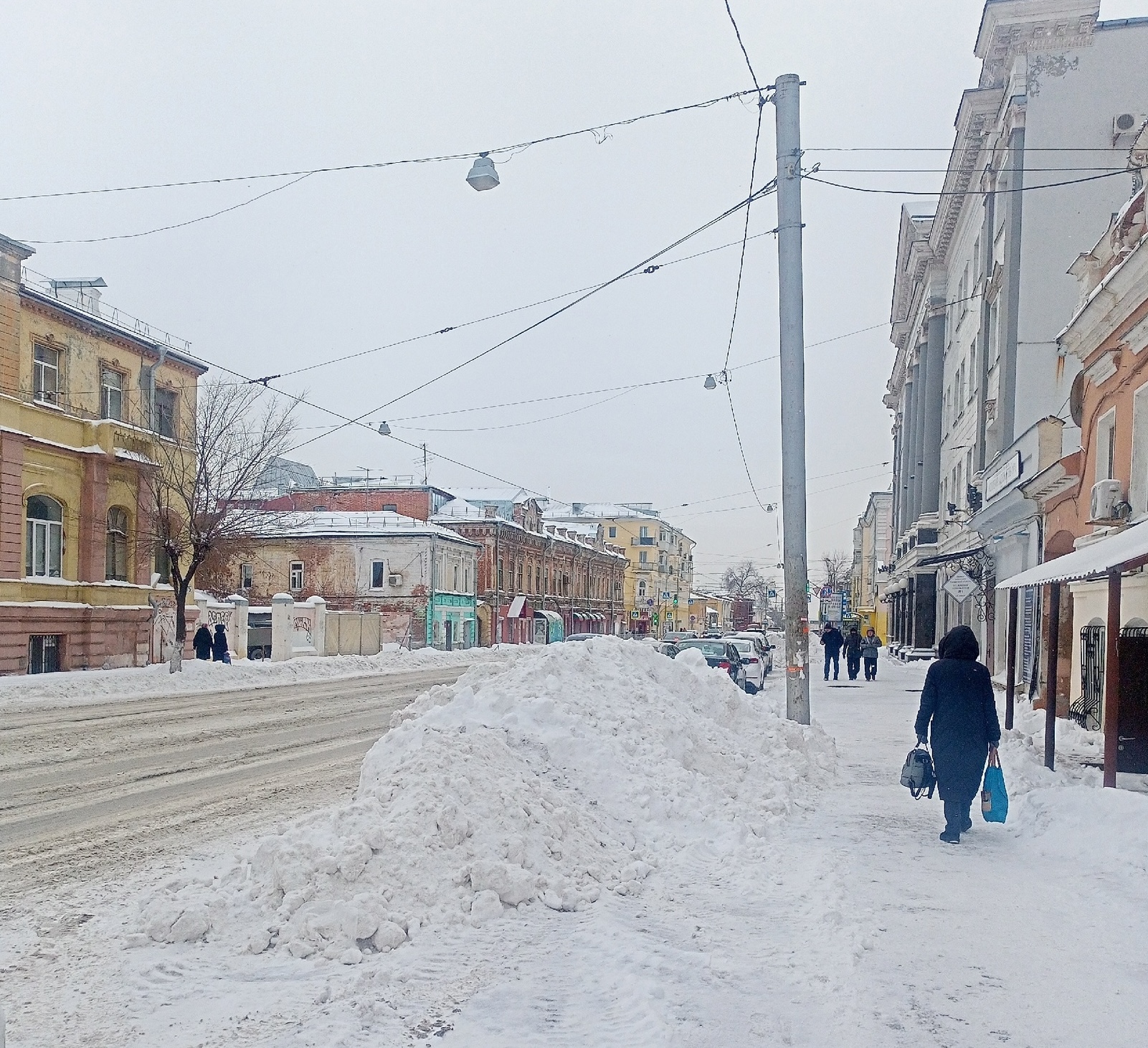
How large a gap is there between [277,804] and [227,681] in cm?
2012

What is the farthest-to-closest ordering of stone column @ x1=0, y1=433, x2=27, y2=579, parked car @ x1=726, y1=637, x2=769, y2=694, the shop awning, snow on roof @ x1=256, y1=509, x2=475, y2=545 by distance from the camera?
snow on roof @ x1=256, y1=509, x2=475, y2=545 → stone column @ x1=0, y1=433, x2=27, y2=579 → parked car @ x1=726, y1=637, x2=769, y2=694 → the shop awning

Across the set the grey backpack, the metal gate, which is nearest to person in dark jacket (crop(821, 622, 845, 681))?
the metal gate

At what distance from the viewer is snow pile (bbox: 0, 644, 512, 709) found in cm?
2294

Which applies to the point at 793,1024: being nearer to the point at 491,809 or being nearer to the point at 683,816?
the point at 491,809

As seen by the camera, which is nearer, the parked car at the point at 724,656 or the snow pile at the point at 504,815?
the snow pile at the point at 504,815

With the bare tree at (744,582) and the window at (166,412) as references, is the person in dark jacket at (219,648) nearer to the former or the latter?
the window at (166,412)

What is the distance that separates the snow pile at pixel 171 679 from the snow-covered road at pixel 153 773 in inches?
108

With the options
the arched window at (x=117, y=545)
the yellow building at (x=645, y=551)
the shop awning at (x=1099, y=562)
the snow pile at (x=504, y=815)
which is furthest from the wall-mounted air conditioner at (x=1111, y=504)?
the yellow building at (x=645, y=551)

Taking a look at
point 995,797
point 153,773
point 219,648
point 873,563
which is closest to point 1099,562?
point 995,797

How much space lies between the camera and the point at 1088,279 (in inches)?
628

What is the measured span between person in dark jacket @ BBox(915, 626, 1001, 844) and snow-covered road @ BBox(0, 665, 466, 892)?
525cm

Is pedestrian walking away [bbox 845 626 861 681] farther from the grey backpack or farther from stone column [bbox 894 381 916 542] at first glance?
the grey backpack

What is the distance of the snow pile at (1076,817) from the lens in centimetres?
681

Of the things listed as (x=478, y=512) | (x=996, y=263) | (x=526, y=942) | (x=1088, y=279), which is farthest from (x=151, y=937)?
(x=478, y=512)
